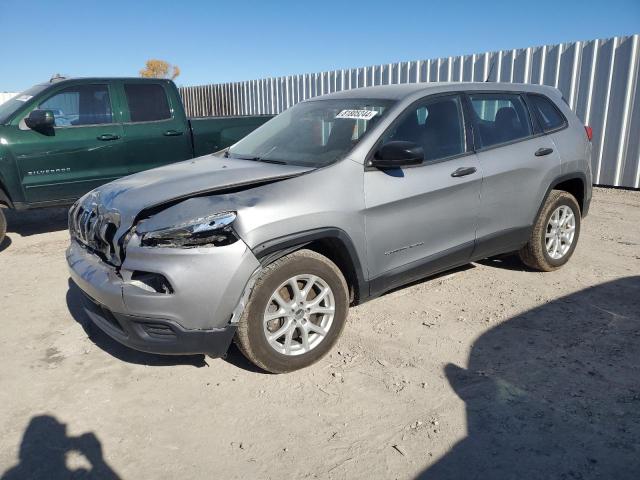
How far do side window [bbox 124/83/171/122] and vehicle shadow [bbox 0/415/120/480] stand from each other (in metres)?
4.95

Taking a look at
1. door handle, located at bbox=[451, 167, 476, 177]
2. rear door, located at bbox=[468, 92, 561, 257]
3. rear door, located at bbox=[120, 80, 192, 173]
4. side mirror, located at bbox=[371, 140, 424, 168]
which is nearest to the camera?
side mirror, located at bbox=[371, 140, 424, 168]

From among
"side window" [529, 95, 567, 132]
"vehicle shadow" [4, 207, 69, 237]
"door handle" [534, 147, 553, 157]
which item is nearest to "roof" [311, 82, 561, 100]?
"side window" [529, 95, 567, 132]

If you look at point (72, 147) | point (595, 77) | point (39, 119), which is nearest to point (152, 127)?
point (72, 147)

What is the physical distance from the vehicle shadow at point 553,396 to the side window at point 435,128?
55.4 inches

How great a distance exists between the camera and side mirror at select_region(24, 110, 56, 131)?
5852mm

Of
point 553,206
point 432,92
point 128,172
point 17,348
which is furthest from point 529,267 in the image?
point 128,172

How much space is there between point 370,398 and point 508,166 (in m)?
2.31

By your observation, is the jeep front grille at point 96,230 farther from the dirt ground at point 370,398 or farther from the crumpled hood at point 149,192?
the dirt ground at point 370,398

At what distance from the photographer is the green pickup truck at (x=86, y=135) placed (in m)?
5.92

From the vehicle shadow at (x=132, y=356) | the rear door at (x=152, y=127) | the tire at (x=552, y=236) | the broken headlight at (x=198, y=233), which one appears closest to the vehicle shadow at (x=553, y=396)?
the tire at (x=552, y=236)

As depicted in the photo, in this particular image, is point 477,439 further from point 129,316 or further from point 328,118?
point 328,118

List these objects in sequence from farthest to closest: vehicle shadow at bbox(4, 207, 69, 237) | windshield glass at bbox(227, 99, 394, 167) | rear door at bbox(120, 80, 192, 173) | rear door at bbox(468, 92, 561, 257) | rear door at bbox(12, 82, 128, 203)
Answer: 1. vehicle shadow at bbox(4, 207, 69, 237)
2. rear door at bbox(120, 80, 192, 173)
3. rear door at bbox(12, 82, 128, 203)
4. rear door at bbox(468, 92, 561, 257)
5. windshield glass at bbox(227, 99, 394, 167)

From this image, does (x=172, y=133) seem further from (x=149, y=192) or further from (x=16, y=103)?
(x=149, y=192)

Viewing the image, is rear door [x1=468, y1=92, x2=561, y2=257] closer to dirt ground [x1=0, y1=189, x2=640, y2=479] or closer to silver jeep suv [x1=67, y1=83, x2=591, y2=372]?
silver jeep suv [x1=67, y1=83, x2=591, y2=372]
